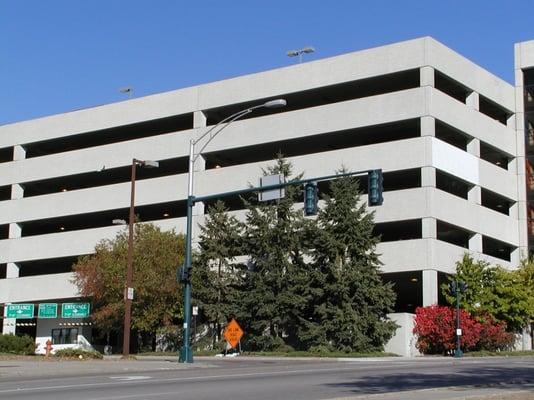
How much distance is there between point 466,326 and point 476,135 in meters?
14.7

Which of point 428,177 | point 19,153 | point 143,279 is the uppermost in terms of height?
point 19,153

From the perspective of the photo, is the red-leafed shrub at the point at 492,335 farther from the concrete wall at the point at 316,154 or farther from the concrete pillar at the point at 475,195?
the concrete pillar at the point at 475,195

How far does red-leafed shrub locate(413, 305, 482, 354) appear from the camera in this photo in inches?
1845

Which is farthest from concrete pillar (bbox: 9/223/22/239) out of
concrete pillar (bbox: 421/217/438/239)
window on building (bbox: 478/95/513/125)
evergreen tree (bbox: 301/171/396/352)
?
window on building (bbox: 478/95/513/125)

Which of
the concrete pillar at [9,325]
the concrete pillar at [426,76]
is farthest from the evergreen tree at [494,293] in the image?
the concrete pillar at [9,325]

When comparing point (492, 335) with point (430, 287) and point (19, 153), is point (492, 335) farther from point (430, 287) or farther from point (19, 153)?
point (19, 153)

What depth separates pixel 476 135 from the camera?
183 feet

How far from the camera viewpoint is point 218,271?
50.2 meters

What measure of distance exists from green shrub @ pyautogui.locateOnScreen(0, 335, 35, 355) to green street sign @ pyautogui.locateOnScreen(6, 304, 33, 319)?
34.4ft

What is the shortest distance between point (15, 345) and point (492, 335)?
1077 inches

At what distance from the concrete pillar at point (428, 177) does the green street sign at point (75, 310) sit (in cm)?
2362

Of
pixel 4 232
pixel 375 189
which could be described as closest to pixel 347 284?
pixel 375 189

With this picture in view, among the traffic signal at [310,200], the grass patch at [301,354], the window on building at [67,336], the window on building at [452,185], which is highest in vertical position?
the window on building at [452,185]

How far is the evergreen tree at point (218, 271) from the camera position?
4881 centimetres
